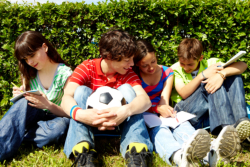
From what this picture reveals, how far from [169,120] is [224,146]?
990mm

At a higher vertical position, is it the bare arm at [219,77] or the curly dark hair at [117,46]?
the curly dark hair at [117,46]

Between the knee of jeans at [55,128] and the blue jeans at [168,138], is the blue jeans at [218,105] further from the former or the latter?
the knee of jeans at [55,128]

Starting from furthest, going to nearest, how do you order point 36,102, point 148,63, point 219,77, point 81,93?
point 148,63
point 219,77
point 36,102
point 81,93

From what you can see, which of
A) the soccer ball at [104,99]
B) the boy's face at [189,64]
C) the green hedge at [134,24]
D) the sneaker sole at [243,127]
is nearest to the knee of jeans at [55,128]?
the soccer ball at [104,99]

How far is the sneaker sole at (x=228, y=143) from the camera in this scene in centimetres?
226

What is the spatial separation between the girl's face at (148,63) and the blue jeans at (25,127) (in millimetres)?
1460

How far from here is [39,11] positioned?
13.7 feet

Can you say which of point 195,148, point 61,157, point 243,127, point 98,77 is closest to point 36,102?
point 61,157

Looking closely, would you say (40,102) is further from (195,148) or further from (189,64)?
(189,64)

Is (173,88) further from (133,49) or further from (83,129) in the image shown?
(83,129)

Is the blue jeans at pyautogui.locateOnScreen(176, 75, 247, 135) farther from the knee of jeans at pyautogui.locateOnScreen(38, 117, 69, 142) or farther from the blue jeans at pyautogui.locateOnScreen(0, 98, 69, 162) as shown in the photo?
the blue jeans at pyautogui.locateOnScreen(0, 98, 69, 162)

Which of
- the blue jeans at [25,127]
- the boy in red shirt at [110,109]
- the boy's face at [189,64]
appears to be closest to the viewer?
the boy in red shirt at [110,109]

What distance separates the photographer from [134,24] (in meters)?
4.21


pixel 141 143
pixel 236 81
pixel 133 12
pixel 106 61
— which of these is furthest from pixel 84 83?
pixel 236 81
